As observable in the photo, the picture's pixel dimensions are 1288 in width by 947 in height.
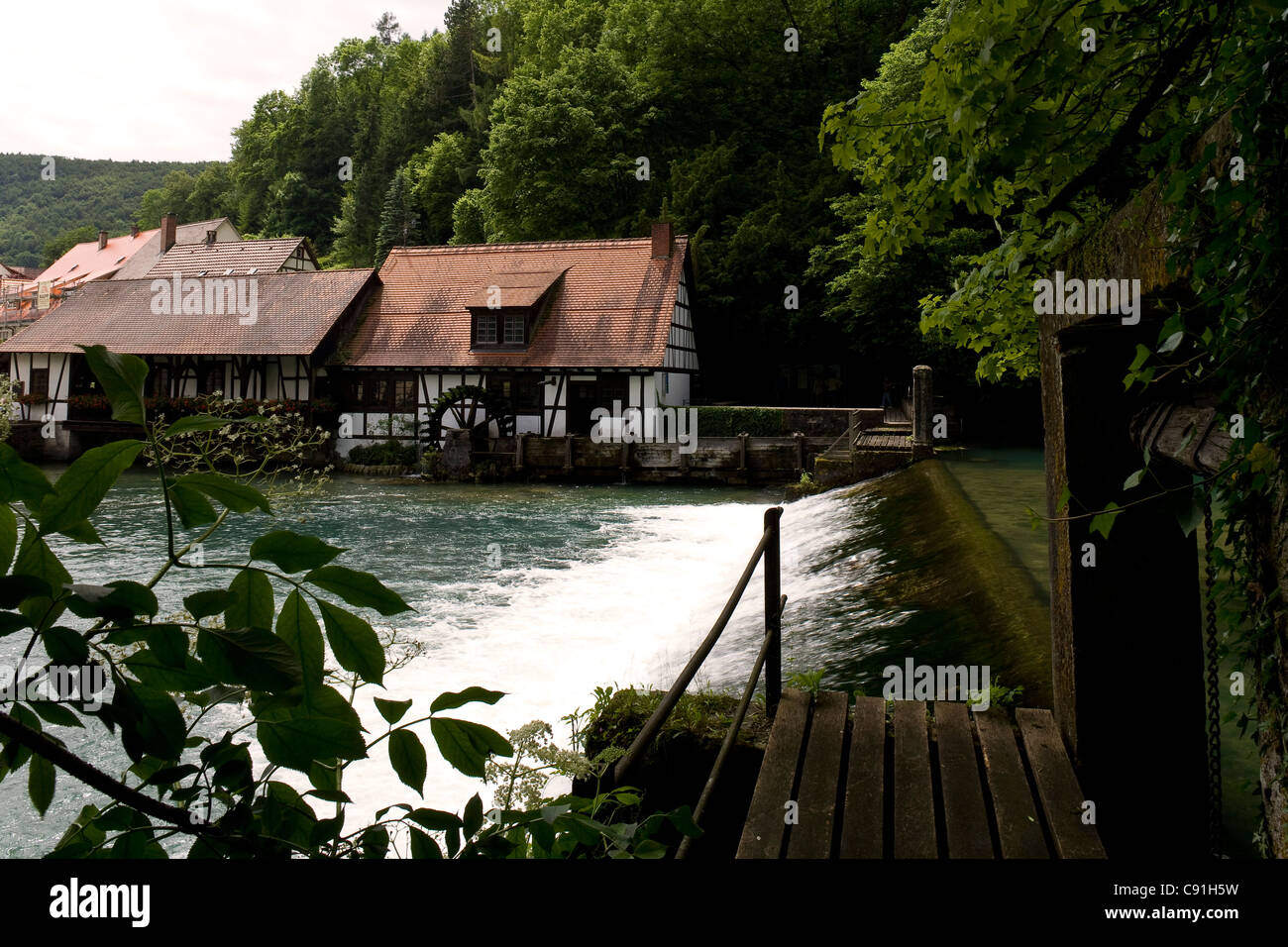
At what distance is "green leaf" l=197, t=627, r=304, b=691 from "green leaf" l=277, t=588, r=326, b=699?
5 cm

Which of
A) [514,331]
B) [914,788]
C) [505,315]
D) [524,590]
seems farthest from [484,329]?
[914,788]

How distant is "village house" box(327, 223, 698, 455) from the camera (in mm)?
31422

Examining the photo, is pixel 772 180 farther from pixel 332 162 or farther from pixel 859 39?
pixel 332 162

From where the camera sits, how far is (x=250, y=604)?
3.30 feet

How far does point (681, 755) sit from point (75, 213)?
95981 mm

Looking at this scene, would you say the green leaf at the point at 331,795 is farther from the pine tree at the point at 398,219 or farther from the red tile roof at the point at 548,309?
the pine tree at the point at 398,219

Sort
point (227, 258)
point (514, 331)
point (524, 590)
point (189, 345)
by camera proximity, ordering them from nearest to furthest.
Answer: point (524, 590)
point (514, 331)
point (189, 345)
point (227, 258)

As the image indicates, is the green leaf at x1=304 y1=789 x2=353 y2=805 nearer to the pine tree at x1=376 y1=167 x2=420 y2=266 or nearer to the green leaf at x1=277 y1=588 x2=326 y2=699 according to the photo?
the green leaf at x1=277 y1=588 x2=326 y2=699

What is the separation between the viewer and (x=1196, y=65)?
3516mm

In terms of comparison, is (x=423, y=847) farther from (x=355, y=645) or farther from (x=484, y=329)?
(x=484, y=329)

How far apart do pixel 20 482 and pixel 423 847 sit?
2.01 feet

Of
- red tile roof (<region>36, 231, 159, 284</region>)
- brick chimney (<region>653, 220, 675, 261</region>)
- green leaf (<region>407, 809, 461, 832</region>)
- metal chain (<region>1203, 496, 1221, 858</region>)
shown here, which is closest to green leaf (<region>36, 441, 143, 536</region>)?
green leaf (<region>407, 809, 461, 832</region>)

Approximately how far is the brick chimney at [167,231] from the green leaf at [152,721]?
50.8 metres

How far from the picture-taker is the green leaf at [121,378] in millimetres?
941
